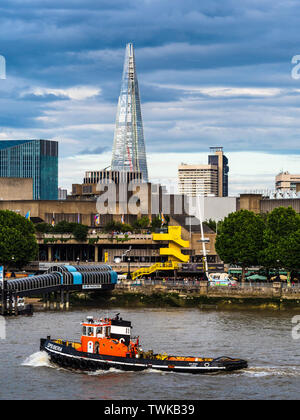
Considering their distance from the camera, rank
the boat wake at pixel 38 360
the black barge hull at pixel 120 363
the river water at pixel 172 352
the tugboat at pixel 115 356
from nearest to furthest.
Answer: the river water at pixel 172 352, the black barge hull at pixel 120 363, the tugboat at pixel 115 356, the boat wake at pixel 38 360

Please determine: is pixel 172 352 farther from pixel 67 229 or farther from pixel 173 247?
pixel 67 229

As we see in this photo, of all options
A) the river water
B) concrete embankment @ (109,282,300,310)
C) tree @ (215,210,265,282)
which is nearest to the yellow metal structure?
tree @ (215,210,265,282)

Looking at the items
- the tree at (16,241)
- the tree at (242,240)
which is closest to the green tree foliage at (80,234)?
the tree at (16,241)

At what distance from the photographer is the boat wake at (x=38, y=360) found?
82688 millimetres

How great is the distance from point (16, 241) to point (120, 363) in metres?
77.0

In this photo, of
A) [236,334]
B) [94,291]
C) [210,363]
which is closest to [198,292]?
[94,291]

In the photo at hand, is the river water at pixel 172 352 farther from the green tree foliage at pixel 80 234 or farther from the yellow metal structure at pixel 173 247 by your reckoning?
the green tree foliage at pixel 80 234

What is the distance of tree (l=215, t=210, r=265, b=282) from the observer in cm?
14838

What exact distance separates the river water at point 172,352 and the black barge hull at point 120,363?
0.57 meters

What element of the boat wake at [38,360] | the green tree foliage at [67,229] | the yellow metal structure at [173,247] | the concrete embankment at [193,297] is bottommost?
the boat wake at [38,360]

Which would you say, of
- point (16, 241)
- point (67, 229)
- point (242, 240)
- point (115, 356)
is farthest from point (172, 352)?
point (67, 229)
